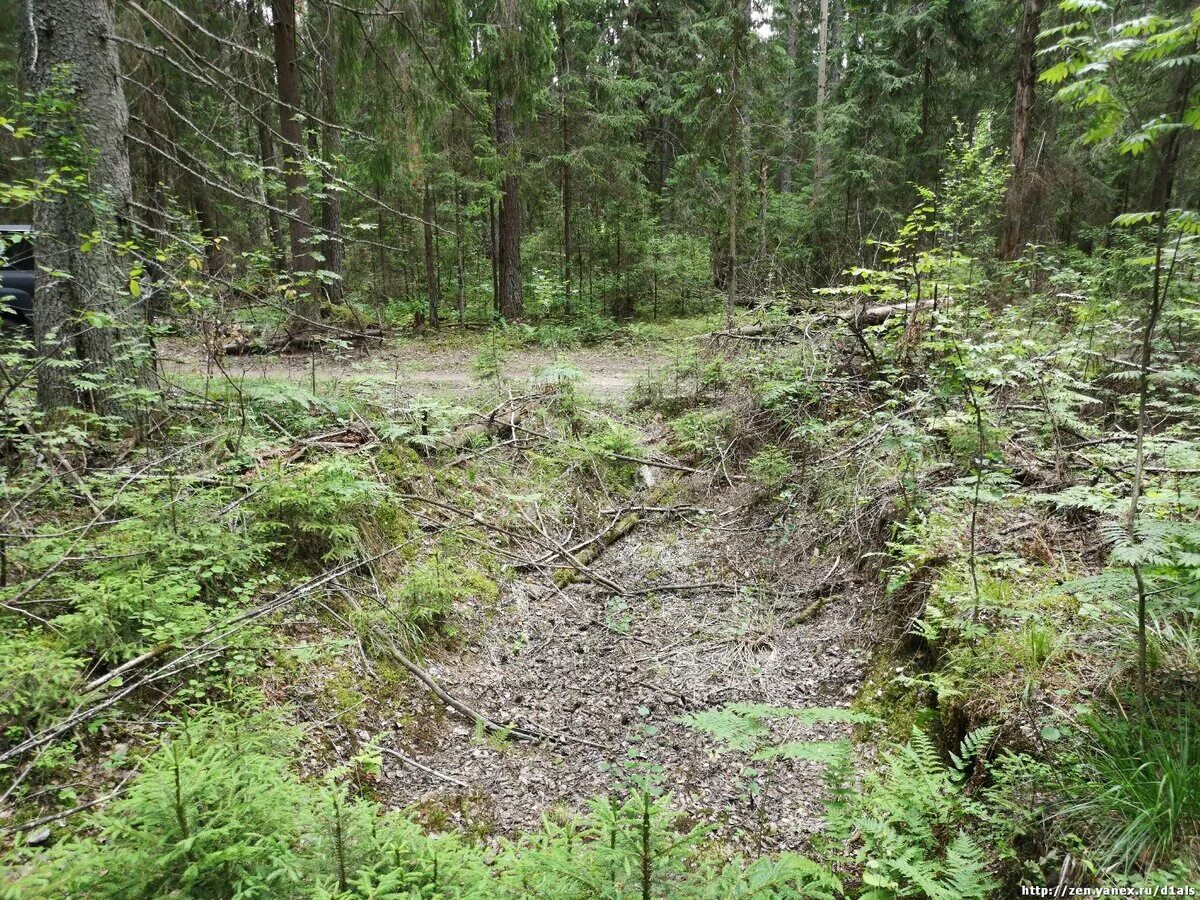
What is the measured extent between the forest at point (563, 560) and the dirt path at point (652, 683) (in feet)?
0.11

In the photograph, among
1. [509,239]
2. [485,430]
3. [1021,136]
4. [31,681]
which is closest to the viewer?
[31,681]

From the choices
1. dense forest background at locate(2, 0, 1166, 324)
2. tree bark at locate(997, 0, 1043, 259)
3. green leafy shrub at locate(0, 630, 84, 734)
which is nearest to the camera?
green leafy shrub at locate(0, 630, 84, 734)

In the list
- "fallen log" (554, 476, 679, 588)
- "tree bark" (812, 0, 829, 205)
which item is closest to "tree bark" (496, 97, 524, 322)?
"fallen log" (554, 476, 679, 588)

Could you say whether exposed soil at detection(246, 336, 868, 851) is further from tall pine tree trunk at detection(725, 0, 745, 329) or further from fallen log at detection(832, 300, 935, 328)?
tall pine tree trunk at detection(725, 0, 745, 329)

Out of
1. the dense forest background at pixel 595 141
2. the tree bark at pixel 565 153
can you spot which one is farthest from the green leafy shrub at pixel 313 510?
the tree bark at pixel 565 153

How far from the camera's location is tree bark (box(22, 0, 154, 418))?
468cm

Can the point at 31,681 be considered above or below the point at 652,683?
above

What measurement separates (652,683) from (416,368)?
26.1ft

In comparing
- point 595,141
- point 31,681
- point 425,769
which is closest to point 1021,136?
point 595,141

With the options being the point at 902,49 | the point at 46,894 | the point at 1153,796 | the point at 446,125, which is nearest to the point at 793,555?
the point at 1153,796

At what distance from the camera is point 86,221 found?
4879 mm

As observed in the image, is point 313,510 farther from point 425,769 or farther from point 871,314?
point 871,314

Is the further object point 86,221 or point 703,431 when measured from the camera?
point 703,431

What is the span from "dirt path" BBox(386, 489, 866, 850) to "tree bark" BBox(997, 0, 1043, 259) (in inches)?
390
